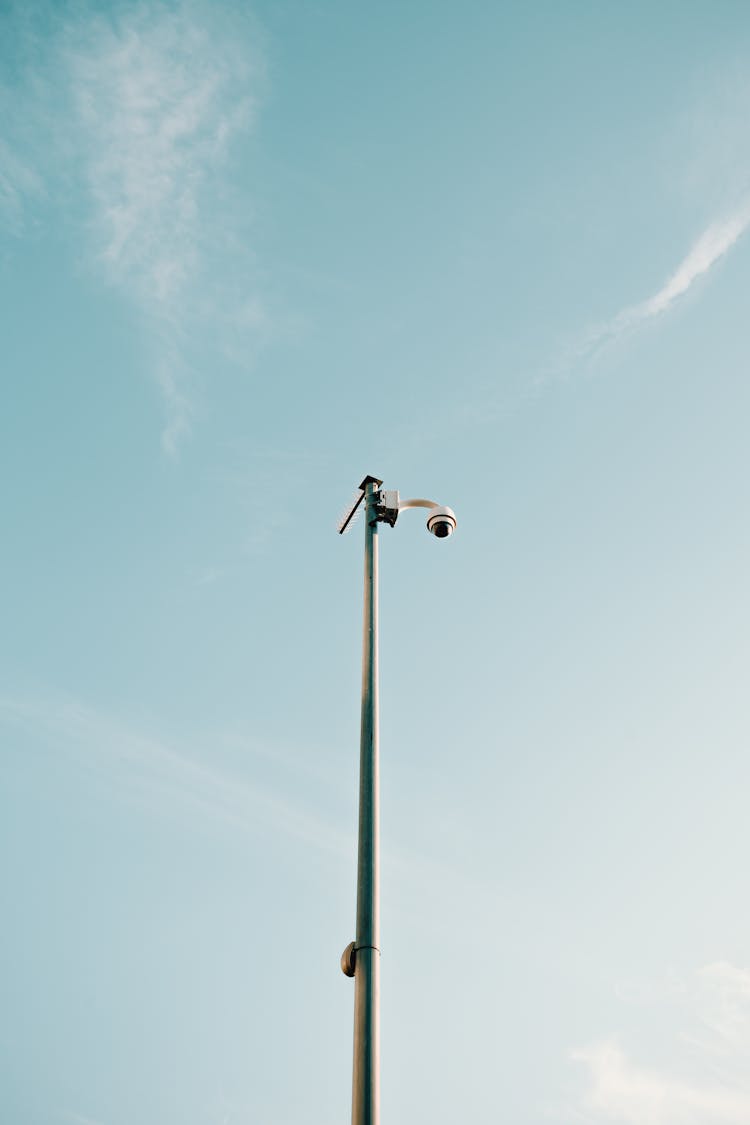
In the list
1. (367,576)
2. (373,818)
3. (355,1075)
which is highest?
(367,576)

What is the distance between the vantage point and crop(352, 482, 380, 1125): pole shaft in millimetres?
5363

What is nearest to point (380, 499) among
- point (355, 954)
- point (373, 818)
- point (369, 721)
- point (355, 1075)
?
point (369, 721)

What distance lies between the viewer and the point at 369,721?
709 centimetres

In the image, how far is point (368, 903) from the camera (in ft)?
19.9

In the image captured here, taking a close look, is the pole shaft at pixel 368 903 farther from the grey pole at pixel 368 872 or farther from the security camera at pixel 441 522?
the security camera at pixel 441 522

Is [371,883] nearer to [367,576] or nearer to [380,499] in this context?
[367,576]

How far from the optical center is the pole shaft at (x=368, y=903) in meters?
5.36

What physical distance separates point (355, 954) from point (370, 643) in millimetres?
2703

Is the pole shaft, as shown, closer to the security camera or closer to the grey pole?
the grey pole

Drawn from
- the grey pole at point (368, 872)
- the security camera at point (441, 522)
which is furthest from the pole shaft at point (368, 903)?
the security camera at point (441, 522)

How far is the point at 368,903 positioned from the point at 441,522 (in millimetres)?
4417

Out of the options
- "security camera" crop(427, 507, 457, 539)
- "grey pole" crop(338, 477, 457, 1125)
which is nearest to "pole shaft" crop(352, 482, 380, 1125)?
"grey pole" crop(338, 477, 457, 1125)

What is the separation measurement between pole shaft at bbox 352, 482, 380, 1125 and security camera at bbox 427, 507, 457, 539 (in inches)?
55.2

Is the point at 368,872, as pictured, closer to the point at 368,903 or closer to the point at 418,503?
the point at 368,903
